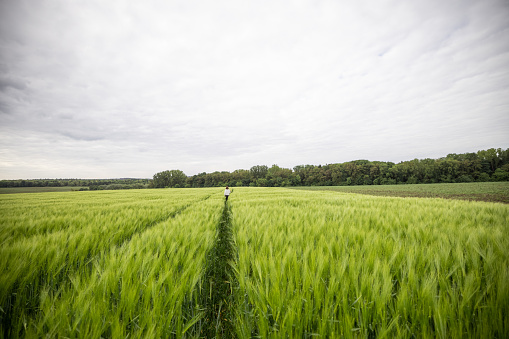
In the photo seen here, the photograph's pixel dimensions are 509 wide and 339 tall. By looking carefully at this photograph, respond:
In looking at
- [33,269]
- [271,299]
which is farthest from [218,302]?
[33,269]

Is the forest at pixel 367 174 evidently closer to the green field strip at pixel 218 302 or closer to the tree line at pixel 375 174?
the tree line at pixel 375 174

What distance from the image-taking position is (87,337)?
3.04ft

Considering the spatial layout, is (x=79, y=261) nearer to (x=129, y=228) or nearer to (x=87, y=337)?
(x=129, y=228)

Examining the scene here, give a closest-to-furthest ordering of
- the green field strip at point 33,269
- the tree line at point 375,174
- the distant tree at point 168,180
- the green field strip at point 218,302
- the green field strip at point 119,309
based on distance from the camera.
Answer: the green field strip at point 119,309, the green field strip at point 33,269, the green field strip at point 218,302, the tree line at point 375,174, the distant tree at point 168,180

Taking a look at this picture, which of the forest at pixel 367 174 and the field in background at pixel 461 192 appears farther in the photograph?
the forest at pixel 367 174

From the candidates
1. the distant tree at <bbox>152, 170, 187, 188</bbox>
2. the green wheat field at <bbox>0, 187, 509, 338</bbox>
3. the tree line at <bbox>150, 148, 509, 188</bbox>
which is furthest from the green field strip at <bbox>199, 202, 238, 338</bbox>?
the distant tree at <bbox>152, 170, 187, 188</bbox>

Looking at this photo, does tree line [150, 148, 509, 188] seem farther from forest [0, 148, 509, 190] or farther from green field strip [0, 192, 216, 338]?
green field strip [0, 192, 216, 338]

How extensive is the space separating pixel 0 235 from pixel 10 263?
2.12 metres

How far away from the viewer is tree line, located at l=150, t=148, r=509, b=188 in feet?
178

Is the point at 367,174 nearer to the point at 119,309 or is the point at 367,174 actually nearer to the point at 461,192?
the point at 461,192

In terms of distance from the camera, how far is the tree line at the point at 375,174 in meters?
54.2

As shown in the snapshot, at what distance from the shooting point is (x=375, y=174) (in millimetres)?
64750

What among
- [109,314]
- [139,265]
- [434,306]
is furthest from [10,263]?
[434,306]

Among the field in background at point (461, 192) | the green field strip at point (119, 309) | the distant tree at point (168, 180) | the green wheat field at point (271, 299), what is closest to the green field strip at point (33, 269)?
the green wheat field at point (271, 299)
